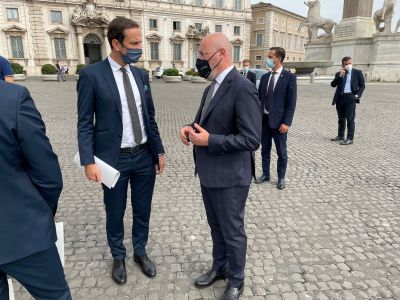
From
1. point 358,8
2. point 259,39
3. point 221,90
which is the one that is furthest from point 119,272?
point 259,39

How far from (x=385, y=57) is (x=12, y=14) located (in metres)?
42.9

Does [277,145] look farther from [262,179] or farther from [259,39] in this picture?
[259,39]

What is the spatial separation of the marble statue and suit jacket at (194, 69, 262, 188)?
28.4 metres

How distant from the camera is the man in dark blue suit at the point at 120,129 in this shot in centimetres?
248

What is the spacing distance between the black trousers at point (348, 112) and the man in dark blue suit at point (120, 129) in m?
6.29

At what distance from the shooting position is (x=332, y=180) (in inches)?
209

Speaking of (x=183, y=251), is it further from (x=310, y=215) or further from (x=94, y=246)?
(x=310, y=215)

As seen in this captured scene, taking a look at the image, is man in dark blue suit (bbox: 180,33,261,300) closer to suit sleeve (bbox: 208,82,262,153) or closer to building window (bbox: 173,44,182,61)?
suit sleeve (bbox: 208,82,262,153)

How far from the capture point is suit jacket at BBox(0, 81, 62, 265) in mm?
1376

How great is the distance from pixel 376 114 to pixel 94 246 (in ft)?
37.7

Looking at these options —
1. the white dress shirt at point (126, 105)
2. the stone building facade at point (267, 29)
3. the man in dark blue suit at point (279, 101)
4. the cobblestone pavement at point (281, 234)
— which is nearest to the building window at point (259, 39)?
the stone building facade at point (267, 29)

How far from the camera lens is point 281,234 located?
365 cm

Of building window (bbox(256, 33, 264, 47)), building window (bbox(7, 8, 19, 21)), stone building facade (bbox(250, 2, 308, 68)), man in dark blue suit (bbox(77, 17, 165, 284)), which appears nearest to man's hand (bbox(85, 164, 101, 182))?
man in dark blue suit (bbox(77, 17, 165, 284))

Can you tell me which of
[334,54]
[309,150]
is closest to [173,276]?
[309,150]
